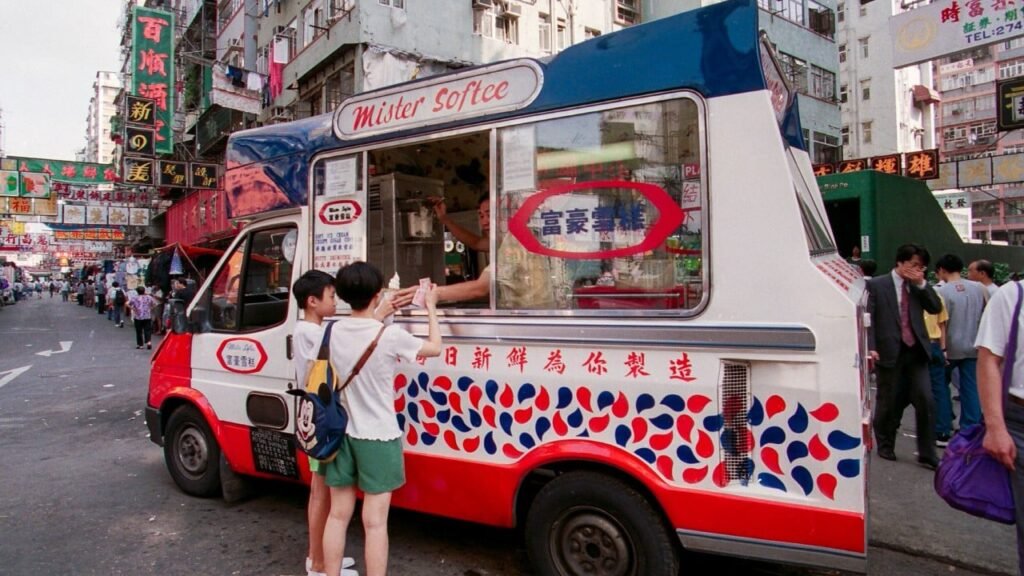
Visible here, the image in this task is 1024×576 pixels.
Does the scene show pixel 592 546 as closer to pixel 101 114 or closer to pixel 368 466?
pixel 368 466

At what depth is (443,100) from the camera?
3531 millimetres

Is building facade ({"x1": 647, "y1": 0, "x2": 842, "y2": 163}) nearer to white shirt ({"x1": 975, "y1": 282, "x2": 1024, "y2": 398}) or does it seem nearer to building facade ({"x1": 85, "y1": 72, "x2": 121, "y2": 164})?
white shirt ({"x1": 975, "y1": 282, "x2": 1024, "y2": 398})

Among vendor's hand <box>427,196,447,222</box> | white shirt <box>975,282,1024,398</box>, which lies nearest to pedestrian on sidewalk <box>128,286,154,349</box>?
vendor's hand <box>427,196,447,222</box>

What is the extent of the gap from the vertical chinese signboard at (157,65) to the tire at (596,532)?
2167 centimetres

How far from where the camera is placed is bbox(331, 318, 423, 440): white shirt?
2.93 meters

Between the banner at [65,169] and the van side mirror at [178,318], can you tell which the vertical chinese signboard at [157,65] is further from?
the van side mirror at [178,318]

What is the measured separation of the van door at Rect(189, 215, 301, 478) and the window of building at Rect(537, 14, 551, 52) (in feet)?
62.0

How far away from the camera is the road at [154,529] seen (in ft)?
12.0

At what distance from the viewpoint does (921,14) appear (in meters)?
14.2

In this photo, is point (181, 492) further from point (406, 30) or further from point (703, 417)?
point (406, 30)

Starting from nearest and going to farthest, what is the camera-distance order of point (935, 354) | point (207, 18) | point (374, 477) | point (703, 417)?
point (703, 417) → point (374, 477) → point (935, 354) → point (207, 18)

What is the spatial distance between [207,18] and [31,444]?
26799mm

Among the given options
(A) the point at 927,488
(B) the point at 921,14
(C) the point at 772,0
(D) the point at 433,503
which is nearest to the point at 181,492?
(D) the point at 433,503

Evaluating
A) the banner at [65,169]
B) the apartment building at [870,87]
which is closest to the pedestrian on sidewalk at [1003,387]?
the banner at [65,169]
